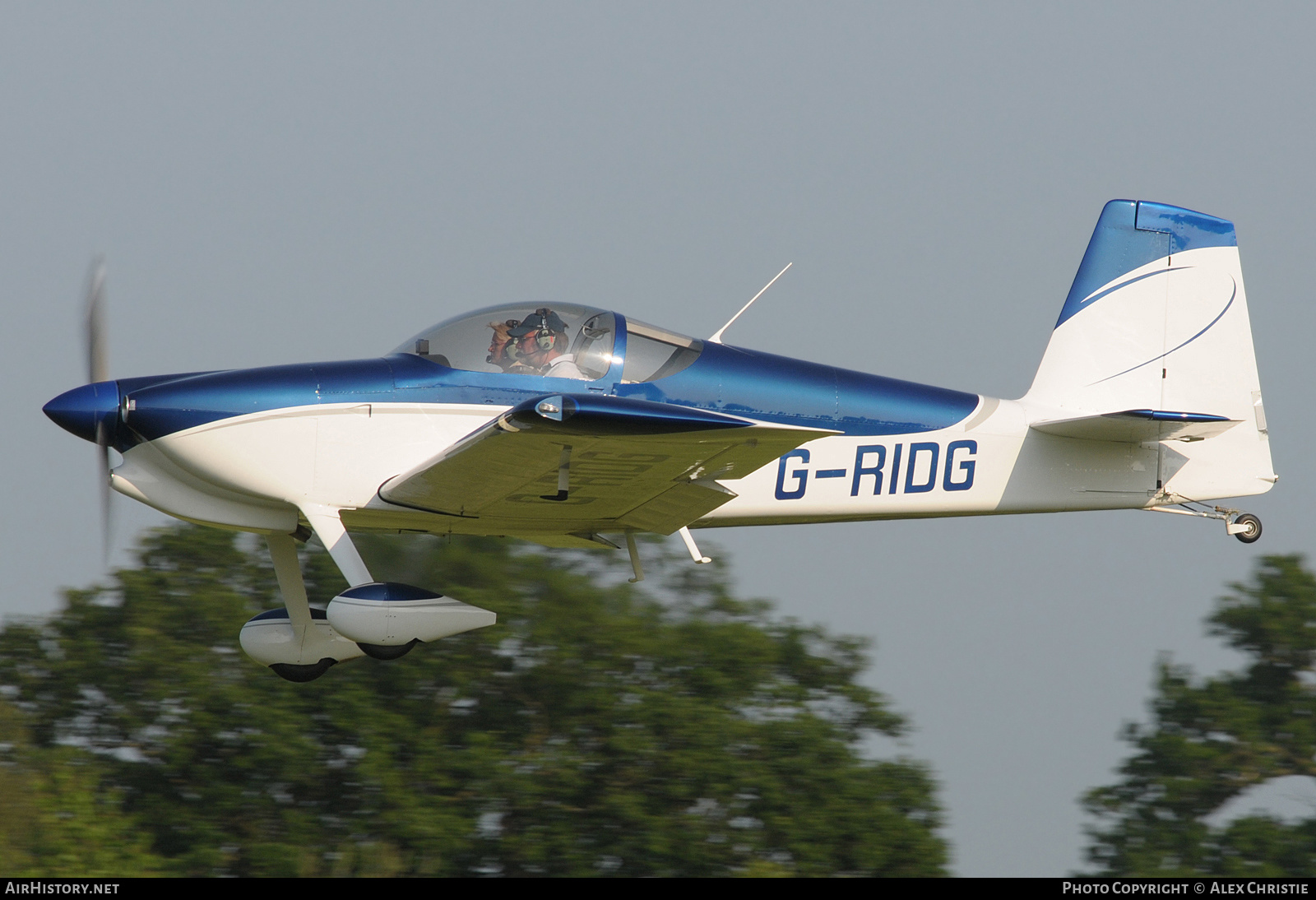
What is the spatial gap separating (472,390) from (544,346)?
0.44 metres

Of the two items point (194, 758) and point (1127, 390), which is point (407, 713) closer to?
point (194, 758)

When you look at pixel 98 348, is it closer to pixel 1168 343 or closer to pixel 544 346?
pixel 544 346

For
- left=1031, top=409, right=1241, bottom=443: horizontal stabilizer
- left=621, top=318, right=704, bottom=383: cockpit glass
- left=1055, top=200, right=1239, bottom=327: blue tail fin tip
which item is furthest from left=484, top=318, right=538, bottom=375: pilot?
left=1055, top=200, right=1239, bottom=327: blue tail fin tip

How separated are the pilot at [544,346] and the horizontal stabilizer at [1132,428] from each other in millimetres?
2845

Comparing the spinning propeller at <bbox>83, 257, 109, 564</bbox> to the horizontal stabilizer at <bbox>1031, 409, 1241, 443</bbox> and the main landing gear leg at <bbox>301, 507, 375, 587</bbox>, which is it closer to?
the main landing gear leg at <bbox>301, 507, 375, 587</bbox>

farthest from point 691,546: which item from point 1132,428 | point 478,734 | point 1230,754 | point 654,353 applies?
point 1230,754

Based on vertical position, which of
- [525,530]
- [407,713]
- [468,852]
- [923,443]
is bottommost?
[468,852]

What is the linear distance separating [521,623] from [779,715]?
3.65 meters

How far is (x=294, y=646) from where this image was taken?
7.97 meters

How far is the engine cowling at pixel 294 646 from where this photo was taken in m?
7.97

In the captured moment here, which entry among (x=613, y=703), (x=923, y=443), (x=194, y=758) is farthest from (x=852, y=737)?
(x=923, y=443)

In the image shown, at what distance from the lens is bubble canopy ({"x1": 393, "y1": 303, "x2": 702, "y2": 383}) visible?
7141mm

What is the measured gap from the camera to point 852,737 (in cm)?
1869
